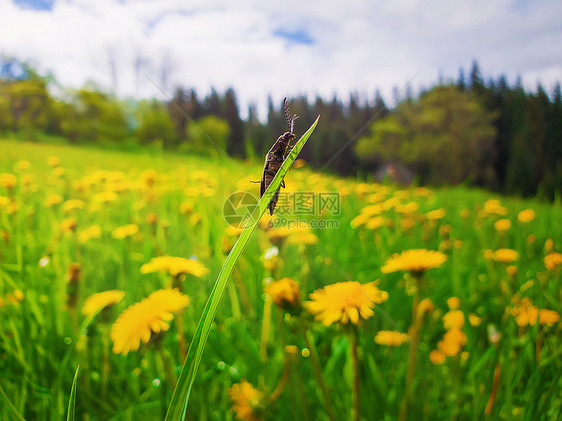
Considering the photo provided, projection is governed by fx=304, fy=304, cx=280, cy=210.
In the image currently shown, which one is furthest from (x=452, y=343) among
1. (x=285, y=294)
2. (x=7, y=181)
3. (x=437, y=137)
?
(x=437, y=137)

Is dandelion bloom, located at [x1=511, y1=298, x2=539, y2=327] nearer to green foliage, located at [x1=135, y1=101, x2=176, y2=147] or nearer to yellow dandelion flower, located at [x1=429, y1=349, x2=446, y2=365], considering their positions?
yellow dandelion flower, located at [x1=429, y1=349, x2=446, y2=365]

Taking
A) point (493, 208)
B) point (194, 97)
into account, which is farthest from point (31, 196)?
point (493, 208)

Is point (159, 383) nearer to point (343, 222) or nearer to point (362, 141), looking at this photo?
point (343, 222)

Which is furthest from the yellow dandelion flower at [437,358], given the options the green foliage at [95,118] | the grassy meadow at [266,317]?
the green foliage at [95,118]

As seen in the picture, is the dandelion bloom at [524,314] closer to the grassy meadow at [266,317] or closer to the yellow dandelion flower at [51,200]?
the grassy meadow at [266,317]

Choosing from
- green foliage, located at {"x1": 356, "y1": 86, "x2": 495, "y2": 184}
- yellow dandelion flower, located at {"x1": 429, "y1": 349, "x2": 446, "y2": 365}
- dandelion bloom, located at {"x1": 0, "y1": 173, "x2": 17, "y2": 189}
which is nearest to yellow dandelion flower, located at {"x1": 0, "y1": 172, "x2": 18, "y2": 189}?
dandelion bloom, located at {"x1": 0, "y1": 173, "x2": 17, "y2": 189}

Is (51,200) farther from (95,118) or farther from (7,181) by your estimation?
(95,118)

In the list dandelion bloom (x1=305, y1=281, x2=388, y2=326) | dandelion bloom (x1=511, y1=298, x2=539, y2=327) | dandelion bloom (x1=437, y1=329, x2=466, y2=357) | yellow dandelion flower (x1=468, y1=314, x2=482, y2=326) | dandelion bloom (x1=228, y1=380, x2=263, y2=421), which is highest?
dandelion bloom (x1=305, y1=281, x2=388, y2=326)
